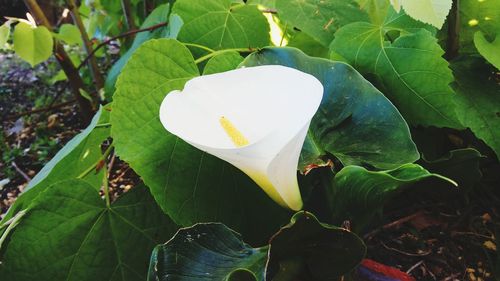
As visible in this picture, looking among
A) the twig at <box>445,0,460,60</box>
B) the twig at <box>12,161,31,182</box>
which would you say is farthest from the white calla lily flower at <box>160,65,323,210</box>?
the twig at <box>12,161,31,182</box>

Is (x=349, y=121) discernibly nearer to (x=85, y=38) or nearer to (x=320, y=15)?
(x=320, y=15)

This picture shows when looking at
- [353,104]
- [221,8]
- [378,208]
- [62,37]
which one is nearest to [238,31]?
[221,8]

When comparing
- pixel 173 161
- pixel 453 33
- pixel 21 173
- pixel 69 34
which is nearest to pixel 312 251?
pixel 173 161

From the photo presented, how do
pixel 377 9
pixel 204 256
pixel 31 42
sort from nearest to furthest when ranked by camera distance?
pixel 204 256
pixel 377 9
pixel 31 42

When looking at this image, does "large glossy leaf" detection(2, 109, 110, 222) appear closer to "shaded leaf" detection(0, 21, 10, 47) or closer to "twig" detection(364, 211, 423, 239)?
"shaded leaf" detection(0, 21, 10, 47)

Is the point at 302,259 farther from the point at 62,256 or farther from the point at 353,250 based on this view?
the point at 62,256

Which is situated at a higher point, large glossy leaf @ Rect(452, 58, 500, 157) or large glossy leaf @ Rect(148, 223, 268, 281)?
large glossy leaf @ Rect(148, 223, 268, 281)

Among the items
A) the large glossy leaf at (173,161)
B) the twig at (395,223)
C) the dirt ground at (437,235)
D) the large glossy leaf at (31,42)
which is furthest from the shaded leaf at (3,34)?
the twig at (395,223)
